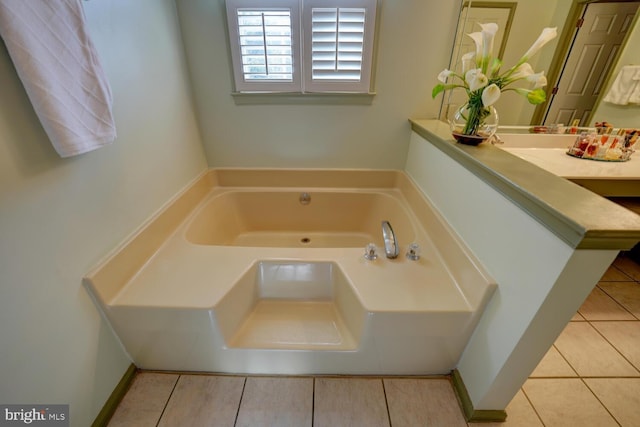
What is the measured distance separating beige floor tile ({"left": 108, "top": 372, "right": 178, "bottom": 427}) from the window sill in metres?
1.64

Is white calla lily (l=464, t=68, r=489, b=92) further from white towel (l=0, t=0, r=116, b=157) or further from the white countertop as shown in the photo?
white towel (l=0, t=0, r=116, b=157)

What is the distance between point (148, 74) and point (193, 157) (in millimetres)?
565

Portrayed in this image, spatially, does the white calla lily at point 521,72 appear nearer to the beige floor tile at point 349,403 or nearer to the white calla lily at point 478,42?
the white calla lily at point 478,42

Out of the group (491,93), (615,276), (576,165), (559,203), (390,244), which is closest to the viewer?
(559,203)

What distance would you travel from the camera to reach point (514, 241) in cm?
81

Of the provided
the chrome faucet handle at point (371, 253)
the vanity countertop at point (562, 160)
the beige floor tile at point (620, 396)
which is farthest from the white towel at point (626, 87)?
the chrome faucet handle at point (371, 253)

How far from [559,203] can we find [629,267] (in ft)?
7.10

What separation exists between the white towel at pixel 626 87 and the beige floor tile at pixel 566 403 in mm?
1661

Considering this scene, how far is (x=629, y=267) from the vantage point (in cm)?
193

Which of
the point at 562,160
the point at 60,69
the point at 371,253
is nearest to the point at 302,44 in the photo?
the point at 60,69

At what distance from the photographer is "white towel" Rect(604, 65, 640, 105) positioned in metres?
1.50

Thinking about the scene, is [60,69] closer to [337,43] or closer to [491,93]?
[337,43]

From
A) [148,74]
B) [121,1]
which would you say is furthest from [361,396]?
[121,1]

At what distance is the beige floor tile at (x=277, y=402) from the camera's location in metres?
1.05
